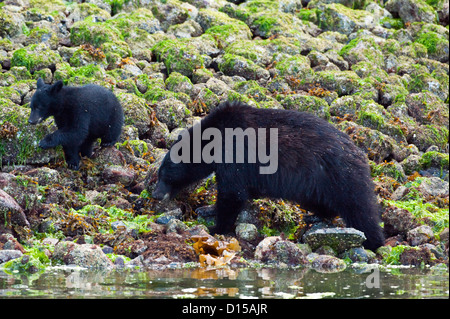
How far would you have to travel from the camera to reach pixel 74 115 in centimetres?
1005

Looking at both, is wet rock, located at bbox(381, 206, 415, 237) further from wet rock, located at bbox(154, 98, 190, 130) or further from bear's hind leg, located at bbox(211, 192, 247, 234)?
wet rock, located at bbox(154, 98, 190, 130)

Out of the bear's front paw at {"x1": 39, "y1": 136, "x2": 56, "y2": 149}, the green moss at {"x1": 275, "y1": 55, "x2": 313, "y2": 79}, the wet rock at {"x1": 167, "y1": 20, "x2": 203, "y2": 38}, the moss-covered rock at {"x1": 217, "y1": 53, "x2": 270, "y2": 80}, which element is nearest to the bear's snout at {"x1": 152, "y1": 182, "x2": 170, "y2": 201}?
the bear's front paw at {"x1": 39, "y1": 136, "x2": 56, "y2": 149}

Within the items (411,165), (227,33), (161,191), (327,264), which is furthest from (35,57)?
(327,264)

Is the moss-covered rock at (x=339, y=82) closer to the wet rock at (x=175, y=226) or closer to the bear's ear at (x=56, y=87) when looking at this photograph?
the bear's ear at (x=56, y=87)

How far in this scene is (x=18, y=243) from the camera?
26.3 ft

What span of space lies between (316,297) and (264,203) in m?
3.17

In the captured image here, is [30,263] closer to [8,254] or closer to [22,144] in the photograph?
[8,254]

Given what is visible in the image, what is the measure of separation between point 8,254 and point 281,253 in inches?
117

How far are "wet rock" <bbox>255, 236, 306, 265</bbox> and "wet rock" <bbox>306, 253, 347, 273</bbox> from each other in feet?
0.44

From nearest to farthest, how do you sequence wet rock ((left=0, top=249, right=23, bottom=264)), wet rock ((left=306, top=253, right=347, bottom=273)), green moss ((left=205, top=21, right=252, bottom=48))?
1. wet rock ((left=0, top=249, right=23, bottom=264))
2. wet rock ((left=306, top=253, right=347, bottom=273))
3. green moss ((left=205, top=21, right=252, bottom=48))

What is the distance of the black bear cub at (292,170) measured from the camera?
8.66 metres

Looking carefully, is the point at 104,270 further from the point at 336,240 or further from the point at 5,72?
the point at 5,72

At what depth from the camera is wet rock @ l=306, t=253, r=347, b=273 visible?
7782mm
